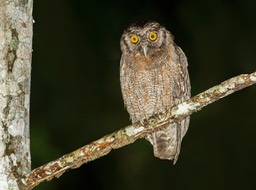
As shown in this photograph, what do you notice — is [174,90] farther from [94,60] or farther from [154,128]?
[94,60]

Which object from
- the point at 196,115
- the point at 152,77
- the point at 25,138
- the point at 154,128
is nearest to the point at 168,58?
the point at 152,77

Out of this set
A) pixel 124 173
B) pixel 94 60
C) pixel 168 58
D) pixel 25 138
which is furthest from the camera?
pixel 94 60

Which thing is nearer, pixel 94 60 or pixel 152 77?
pixel 152 77

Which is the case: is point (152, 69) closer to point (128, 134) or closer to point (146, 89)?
point (146, 89)

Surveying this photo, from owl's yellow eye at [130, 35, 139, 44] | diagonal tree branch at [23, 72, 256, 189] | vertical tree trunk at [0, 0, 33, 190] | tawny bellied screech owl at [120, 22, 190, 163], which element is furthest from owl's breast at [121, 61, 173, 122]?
vertical tree trunk at [0, 0, 33, 190]

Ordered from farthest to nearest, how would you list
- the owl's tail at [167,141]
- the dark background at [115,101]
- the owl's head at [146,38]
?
1. the dark background at [115,101]
2. the owl's tail at [167,141]
3. the owl's head at [146,38]

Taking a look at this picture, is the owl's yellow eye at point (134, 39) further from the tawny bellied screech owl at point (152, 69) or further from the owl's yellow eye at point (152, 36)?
the owl's yellow eye at point (152, 36)

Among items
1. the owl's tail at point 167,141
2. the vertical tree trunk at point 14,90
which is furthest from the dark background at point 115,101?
the vertical tree trunk at point 14,90
